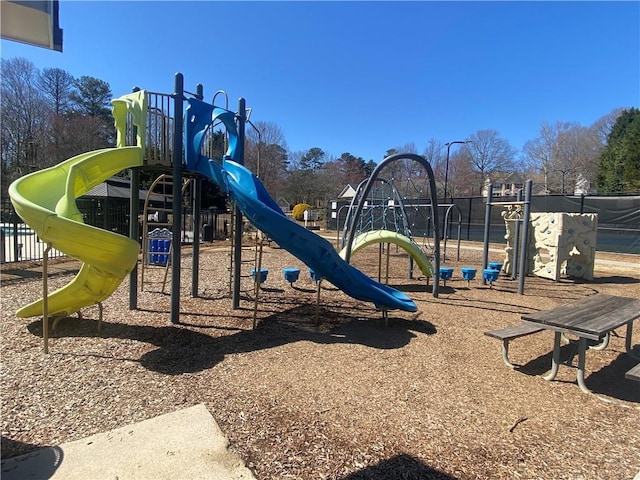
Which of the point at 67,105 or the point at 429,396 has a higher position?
the point at 67,105

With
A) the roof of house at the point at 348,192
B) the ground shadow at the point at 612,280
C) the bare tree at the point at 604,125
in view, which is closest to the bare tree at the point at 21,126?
the roof of house at the point at 348,192

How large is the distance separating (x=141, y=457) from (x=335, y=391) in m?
1.72

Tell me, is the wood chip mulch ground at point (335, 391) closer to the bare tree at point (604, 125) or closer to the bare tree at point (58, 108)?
the bare tree at point (58, 108)

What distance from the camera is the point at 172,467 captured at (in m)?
2.45

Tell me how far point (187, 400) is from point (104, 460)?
0.88 meters

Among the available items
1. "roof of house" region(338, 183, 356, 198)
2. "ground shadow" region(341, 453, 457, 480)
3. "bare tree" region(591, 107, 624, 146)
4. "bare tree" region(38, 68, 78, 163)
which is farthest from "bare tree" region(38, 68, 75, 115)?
"bare tree" region(591, 107, 624, 146)

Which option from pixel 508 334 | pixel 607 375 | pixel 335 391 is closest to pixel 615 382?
pixel 607 375

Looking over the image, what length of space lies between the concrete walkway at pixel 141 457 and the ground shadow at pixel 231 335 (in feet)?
3.67

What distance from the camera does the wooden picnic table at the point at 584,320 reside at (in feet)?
12.2

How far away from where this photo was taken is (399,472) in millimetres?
2500

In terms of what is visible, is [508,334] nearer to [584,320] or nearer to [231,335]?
[584,320]

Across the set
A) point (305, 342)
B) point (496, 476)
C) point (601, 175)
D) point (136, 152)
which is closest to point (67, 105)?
point (136, 152)

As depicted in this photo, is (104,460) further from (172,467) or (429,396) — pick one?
(429,396)

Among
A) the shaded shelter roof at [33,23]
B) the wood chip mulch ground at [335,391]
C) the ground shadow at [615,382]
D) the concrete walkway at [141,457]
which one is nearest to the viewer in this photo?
the shaded shelter roof at [33,23]
